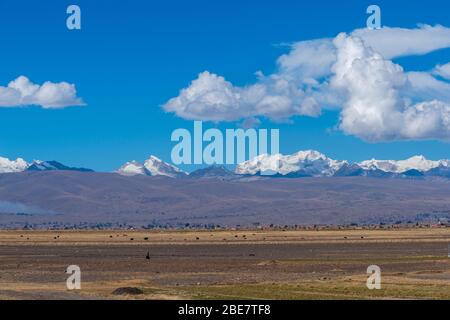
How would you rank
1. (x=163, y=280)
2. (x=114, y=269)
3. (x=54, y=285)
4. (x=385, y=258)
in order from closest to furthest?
(x=54, y=285), (x=163, y=280), (x=114, y=269), (x=385, y=258)

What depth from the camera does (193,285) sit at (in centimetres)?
5419

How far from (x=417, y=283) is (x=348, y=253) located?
130 feet

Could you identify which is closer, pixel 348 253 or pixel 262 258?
pixel 262 258

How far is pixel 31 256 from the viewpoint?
90.4 meters

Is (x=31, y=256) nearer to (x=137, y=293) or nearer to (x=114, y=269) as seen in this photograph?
(x=114, y=269)
